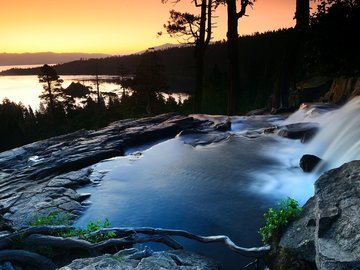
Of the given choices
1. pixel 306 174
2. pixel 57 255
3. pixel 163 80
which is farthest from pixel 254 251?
pixel 163 80

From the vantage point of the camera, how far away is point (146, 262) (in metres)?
4.58

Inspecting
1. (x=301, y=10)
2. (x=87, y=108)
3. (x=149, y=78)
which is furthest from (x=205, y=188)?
(x=87, y=108)

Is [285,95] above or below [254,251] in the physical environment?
above

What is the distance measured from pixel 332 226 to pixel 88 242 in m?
3.72

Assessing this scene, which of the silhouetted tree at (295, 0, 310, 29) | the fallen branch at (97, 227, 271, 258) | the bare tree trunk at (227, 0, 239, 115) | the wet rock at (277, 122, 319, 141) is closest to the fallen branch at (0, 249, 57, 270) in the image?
the fallen branch at (97, 227, 271, 258)

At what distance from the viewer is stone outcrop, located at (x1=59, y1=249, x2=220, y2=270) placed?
447cm

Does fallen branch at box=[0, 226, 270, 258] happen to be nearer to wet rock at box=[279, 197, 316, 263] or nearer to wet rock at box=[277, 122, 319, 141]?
wet rock at box=[279, 197, 316, 263]

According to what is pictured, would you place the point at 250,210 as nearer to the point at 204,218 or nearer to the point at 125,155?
the point at 204,218

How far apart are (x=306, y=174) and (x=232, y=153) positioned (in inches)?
112

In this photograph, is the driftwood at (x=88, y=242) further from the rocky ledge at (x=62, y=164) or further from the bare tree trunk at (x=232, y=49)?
the bare tree trunk at (x=232, y=49)

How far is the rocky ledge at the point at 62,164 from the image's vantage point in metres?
7.38

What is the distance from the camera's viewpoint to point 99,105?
221ft

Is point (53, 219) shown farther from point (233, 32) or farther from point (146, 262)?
point (233, 32)

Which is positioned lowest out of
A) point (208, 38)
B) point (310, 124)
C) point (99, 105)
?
point (99, 105)
